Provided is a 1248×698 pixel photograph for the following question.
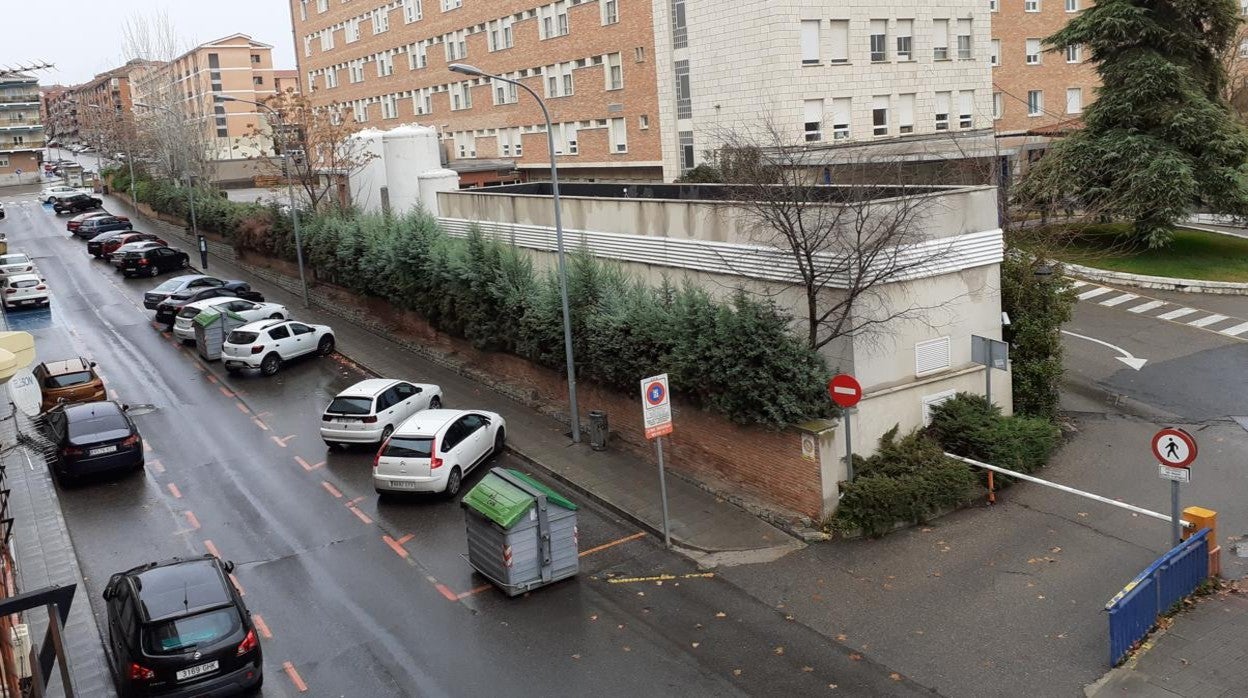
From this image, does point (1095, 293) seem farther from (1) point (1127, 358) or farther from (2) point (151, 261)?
(2) point (151, 261)

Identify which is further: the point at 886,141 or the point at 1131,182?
the point at 886,141

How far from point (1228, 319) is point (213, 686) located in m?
27.9

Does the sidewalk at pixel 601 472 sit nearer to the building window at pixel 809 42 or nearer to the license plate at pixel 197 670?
the license plate at pixel 197 670

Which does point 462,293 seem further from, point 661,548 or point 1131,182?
point 1131,182

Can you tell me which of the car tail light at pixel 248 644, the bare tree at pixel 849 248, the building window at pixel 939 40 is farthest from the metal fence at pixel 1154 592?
the building window at pixel 939 40

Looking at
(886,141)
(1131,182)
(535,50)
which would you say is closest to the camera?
(1131,182)

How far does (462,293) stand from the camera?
27.6m

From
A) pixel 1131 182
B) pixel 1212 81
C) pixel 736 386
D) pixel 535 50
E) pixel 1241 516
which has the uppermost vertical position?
pixel 535 50

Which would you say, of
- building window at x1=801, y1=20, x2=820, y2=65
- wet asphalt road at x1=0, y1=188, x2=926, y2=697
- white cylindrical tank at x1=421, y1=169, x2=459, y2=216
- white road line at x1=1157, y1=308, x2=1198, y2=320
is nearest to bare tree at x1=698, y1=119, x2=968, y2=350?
wet asphalt road at x1=0, y1=188, x2=926, y2=697

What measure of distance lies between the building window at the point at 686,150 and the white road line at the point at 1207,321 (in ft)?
66.7

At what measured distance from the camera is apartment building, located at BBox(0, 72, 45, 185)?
122000 mm

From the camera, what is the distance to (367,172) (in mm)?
43531

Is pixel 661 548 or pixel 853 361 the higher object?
pixel 853 361

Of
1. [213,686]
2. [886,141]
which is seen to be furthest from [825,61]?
[213,686]
